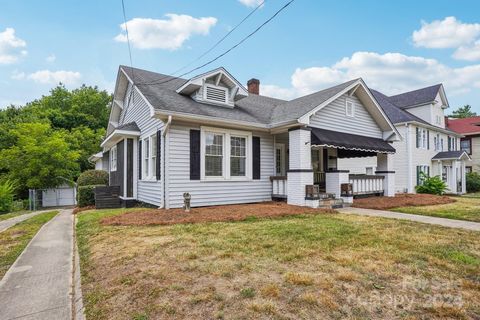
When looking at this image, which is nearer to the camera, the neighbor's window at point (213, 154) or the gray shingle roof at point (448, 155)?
the neighbor's window at point (213, 154)

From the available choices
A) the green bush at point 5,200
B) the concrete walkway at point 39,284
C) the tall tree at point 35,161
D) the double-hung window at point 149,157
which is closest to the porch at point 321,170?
the double-hung window at point 149,157

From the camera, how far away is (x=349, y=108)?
12.8 m

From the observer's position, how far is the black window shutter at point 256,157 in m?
11.2

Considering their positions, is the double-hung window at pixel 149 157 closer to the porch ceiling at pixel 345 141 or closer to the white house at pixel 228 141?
the white house at pixel 228 141

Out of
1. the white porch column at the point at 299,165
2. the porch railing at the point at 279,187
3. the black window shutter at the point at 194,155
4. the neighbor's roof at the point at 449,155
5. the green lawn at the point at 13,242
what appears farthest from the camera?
the neighbor's roof at the point at 449,155

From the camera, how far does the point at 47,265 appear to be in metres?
4.62

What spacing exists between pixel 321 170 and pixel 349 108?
3484 millimetres

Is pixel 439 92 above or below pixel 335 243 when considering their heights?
above

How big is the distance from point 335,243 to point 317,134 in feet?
20.3

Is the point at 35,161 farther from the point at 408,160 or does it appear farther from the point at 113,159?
the point at 408,160

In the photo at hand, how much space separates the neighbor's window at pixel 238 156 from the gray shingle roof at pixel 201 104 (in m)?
0.89

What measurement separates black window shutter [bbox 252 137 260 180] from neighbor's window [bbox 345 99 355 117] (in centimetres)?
452

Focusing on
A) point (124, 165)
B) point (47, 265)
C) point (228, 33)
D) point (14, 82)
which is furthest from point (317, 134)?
point (14, 82)

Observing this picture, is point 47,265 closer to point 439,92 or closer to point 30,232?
point 30,232
